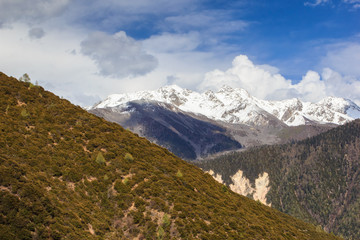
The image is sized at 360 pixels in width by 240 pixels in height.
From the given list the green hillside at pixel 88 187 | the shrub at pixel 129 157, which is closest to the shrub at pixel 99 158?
the green hillside at pixel 88 187

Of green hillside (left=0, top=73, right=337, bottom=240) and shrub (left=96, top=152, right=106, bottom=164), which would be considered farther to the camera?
shrub (left=96, top=152, right=106, bottom=164)

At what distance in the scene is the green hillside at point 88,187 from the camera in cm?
2827

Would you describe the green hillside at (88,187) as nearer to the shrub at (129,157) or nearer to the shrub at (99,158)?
the shrub at (99,158)

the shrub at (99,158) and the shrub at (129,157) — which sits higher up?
the shrub at (129,157)

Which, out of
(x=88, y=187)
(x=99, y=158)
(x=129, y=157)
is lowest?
(x=88, y=187)

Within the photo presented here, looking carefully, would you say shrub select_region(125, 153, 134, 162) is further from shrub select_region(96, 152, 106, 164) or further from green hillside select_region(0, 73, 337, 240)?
shrub select_region(96, 152, 106, 164)

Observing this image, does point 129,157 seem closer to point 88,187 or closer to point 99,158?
point 99,158

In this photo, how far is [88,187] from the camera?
38844 mm

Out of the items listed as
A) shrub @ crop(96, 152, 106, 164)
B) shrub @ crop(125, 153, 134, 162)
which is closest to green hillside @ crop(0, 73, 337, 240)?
shrub @ crop(96, 152, 106, 164)

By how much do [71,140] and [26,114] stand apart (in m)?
7.67

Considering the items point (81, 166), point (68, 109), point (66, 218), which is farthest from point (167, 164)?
point (66, 218)

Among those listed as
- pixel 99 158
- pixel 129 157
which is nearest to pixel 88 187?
pixel 99 158

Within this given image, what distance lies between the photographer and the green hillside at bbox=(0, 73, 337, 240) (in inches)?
1113

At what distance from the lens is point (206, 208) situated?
142 ft
